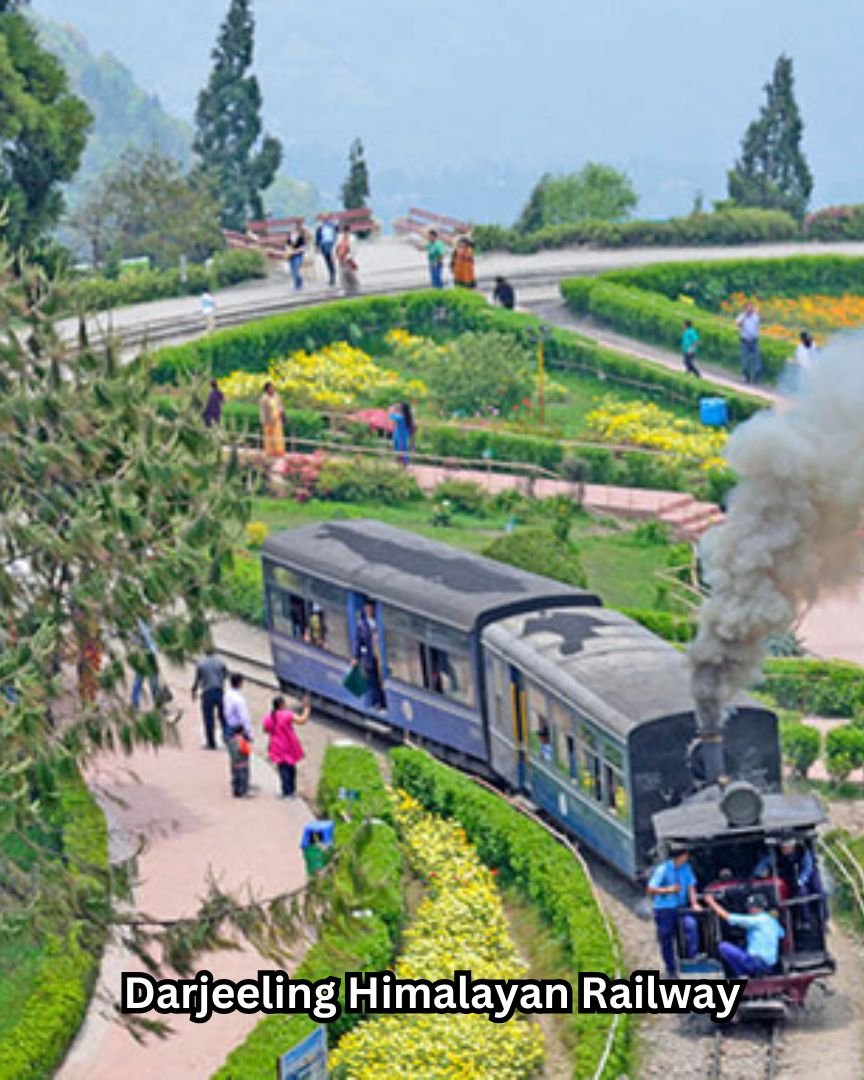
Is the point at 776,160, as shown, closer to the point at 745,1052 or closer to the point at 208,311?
the point at 208,311

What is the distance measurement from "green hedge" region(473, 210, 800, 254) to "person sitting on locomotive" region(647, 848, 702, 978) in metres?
45.0

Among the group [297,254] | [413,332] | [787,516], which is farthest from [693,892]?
[297,254]

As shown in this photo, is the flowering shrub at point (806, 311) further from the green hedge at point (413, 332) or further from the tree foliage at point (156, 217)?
the tree foliage at point (156, 217)

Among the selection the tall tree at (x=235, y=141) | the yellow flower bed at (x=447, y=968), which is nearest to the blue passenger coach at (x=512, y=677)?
→ the yellow flower bed at (x=447, y=968)

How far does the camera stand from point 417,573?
113 feet

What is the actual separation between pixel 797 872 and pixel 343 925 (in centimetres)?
445

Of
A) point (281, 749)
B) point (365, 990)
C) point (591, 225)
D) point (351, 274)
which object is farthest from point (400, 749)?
point (591, 225)

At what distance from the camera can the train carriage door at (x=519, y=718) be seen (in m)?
31.1

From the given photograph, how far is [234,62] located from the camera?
80.4m

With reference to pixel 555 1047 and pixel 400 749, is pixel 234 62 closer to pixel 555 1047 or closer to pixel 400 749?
pixel 400 749

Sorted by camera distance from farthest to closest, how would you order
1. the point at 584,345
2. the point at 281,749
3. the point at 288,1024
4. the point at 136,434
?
the point at 584,345 < the point at 281,749 < the point at 136,434 < the point at 288,1024

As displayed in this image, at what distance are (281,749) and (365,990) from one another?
7.14m

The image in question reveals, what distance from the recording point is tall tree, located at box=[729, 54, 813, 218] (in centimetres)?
8119

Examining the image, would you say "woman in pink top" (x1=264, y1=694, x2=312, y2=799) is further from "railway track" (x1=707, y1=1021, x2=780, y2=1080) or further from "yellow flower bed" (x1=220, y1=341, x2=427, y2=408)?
"yellow flower bed" (x1=220, y1=341, x2=427, y2=408)
